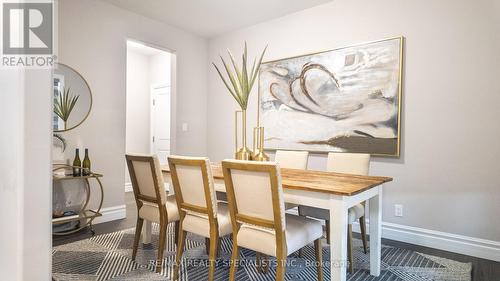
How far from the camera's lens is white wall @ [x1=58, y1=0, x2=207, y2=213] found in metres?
3.18

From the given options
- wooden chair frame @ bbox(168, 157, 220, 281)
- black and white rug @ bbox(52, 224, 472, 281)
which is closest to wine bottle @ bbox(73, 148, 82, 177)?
black and white rug @ bbox(52, 224, 472, 281)

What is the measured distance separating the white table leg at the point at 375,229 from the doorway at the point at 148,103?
380cm

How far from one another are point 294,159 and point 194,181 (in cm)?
127

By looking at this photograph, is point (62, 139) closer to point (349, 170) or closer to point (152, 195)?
point (152, 195)

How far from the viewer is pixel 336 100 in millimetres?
3252

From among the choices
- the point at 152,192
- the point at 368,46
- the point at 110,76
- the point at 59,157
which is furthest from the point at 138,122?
the point at 368,46

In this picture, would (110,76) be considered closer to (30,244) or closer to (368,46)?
(30,244)

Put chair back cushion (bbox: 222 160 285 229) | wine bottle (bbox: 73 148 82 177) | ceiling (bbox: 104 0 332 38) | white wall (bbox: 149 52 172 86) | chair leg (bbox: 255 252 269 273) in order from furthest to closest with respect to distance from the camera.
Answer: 1. white wall (bbox: 149 52 172 86)
2. ceiling (bbox: 104 0 332 38)
3. wine bottle (bbox: 73 148 82 177)
4. chair leg (bbox: 255 252 269 273)
5. chair back cushion (bbox: 222 160 285 229)

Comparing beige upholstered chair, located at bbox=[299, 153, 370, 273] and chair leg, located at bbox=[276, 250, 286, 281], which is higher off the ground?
beige upholstered chair, located at bbox=[299, 153, 370, 273]

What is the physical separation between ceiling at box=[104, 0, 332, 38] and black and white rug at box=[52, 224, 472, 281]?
260 centimetres

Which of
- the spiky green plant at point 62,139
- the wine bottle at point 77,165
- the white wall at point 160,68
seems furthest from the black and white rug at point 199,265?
the white wall at point 160,68

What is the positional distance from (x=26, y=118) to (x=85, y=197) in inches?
92.5

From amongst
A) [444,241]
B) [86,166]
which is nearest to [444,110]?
[444,241]

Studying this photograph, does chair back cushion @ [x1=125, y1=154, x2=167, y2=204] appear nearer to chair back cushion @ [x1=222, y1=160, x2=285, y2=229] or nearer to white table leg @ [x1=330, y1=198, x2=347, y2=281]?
chair back cushion @ [x1=222, y1=160, x2=285, y2=229]
